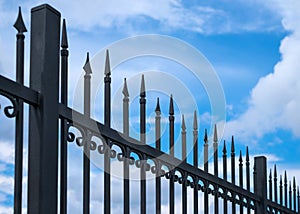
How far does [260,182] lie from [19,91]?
354 cm

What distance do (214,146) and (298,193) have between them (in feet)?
7.62

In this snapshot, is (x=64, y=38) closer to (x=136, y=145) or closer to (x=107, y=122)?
(x=107, y=122)

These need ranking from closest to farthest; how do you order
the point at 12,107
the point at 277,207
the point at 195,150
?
the point at 12,107
the point at 195,150
the point at 277,207

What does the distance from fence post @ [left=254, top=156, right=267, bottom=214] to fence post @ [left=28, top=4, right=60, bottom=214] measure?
3.19m

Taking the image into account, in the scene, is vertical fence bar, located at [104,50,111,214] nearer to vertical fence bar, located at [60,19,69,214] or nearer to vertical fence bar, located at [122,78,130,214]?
vertical fence bar, located at [122,78,130,214]

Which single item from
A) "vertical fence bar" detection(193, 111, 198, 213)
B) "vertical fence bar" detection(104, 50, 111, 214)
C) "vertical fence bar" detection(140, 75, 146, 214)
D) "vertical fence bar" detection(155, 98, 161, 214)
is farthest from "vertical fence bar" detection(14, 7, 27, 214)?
"vertical fence bar" detection(193, 111, 198, 213)

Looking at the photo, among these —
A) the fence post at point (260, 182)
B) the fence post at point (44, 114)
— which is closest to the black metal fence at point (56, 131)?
the fence post at point (44, 114)

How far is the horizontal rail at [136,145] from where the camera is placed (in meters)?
3.81

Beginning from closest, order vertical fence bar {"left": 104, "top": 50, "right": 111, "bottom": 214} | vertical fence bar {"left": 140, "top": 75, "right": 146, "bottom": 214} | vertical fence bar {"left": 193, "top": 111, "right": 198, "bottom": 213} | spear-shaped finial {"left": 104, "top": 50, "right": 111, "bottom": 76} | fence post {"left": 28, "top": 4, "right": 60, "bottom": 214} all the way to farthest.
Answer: fence post {"left": 28, "top": 4, "right": 60, "bottom": 214}
vertical fence bar {"left": 104, "top": 50, "right": 111, "bottom": 214}
spear-shaped finial {"left": 104, "top": 50, "right": 111, "bottom": 76}
vertical fence bar {"left": 140, "top": 75, "right": 146, "bottom": 214}
vertical fence bar {"left": 193, "top": 111, "right": 198, "bottom": 213}

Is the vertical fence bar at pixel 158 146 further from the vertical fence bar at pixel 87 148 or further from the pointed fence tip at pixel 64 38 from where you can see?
the pointed fence tip at pixel 64 38

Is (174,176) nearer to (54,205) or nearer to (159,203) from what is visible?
(159,203)

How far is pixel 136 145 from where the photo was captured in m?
4.30

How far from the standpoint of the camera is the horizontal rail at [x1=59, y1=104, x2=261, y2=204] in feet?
12.5

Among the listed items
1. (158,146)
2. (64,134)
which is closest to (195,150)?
(158,146)
